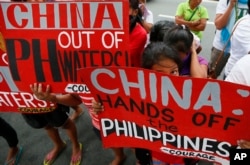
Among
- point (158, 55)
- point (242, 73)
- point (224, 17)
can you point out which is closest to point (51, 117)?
point (158, 55)

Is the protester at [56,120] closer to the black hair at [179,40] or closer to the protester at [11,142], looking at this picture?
the protester at [11,142]

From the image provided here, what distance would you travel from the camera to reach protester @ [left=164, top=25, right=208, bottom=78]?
4.93 feet

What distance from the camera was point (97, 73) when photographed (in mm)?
1123

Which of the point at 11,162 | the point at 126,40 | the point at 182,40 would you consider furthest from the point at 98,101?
the point at 11,162

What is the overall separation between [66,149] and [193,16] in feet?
5.42

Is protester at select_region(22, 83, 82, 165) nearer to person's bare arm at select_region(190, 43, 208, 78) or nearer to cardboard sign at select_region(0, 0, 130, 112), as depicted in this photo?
cardboard sign at select_region(0, 0, 130, 112)

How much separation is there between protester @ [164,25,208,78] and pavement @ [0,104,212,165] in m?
0.97

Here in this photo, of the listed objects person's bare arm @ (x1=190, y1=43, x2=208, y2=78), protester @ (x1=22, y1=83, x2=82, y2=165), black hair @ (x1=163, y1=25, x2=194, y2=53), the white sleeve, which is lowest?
protester @ (x1=22, y1=83, x2=82, y2=165)

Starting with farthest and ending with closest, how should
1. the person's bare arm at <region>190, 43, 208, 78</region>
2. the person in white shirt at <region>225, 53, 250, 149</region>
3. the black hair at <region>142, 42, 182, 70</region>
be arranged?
1. the person's bare arm at <region>190, 43, 208, 78</region>
2. the black hair at <region>142, 42, 182, 70</region>
3. the person in white shirt at <region>225, 53, 250, 149</region>

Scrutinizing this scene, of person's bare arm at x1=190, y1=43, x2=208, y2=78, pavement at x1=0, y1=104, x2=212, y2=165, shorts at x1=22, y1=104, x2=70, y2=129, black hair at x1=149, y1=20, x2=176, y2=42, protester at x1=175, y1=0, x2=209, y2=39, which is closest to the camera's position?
person's bare arm at x1=190, y1=43, x2=208, y2=78

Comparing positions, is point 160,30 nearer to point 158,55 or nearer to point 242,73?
point 158,55

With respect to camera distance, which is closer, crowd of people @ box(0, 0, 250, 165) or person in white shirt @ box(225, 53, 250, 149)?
person in white shirt @ box(225, 53, 250, 149)

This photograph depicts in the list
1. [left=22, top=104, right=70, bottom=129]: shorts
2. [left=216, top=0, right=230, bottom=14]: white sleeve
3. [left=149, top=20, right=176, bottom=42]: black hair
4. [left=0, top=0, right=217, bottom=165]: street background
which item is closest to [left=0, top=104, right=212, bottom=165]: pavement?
[left=0, top=0, right=217, bottom=165]: street background

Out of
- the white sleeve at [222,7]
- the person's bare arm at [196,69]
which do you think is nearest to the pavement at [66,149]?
the person's bare arm at [196,69]
